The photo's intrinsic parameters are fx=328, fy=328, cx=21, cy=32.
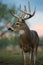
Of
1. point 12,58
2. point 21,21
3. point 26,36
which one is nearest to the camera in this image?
point 21,21

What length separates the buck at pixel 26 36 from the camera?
557cm

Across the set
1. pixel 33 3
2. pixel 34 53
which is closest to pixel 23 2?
pixel 33 3

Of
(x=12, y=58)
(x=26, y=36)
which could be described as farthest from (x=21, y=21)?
(x=12, y=58)

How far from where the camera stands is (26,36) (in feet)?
18.7

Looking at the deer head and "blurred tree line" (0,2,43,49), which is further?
"blurred tree line" (0,2,43,49)

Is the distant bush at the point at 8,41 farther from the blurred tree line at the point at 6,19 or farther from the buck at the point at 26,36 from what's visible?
the buck at the point at 26,36

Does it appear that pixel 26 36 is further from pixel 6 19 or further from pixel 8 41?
pixel 6 19

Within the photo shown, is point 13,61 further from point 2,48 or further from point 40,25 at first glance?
point 40,25

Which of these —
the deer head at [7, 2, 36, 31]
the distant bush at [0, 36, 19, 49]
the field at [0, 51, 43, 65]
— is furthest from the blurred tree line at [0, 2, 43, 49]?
the deer head at [7, 2, 36, 31]

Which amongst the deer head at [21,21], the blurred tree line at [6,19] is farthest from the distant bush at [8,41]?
the deer head at [21,21]

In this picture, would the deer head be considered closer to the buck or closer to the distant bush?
the buck

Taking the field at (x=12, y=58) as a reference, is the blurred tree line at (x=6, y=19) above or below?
above

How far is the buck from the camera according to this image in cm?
557

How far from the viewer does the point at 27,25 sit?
19.1 ft
